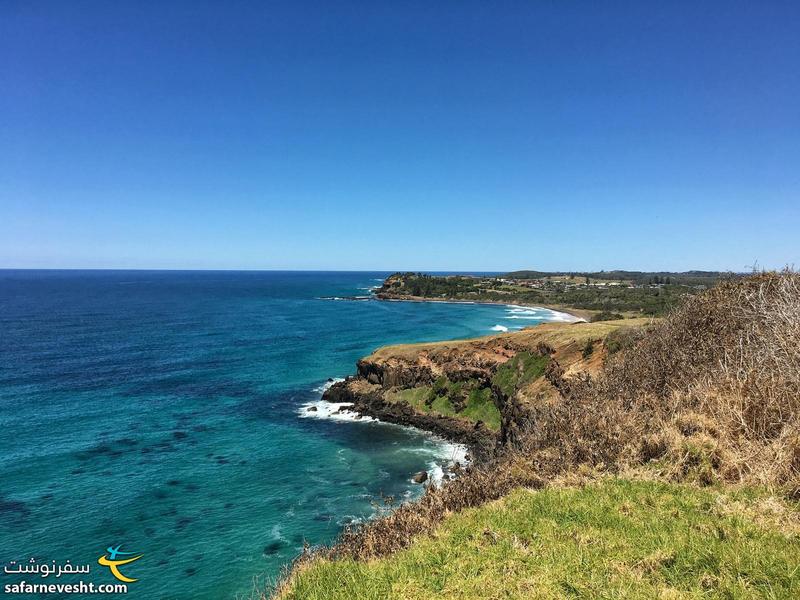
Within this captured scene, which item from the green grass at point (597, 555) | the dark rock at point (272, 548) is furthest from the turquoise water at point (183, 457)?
the green grass at point (597, 555)

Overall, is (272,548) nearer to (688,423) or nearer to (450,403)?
(688,423)

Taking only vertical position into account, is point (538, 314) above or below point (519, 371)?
below

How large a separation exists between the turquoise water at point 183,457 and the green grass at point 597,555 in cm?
1700

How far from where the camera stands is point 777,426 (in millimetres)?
11156

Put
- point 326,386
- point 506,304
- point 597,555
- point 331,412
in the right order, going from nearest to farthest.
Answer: point 597,555 < point 331,412 < point 326,386 < point 506,304

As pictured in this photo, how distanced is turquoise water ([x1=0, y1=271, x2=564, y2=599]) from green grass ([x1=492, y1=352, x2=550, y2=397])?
8080 mm

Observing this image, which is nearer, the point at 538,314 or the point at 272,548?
the point at 272,548

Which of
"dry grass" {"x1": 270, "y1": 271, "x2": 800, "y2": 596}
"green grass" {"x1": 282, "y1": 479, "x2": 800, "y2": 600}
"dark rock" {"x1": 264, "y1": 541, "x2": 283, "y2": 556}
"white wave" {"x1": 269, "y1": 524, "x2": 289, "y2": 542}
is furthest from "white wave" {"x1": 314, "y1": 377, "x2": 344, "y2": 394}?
"green grass" {"x1": 282, "y1": 479, "x2": 800, "y2": 600}

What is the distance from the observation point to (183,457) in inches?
1453

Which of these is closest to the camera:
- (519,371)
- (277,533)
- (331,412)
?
(277,533)

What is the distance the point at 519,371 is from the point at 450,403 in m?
8.26

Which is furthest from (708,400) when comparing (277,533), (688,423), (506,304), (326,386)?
(506,304)

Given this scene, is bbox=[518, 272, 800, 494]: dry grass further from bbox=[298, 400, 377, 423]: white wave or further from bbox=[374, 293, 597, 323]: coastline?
bbox=[374, 293, 597, 323]: coastline

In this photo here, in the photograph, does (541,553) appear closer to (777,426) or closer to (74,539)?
(777,426)
